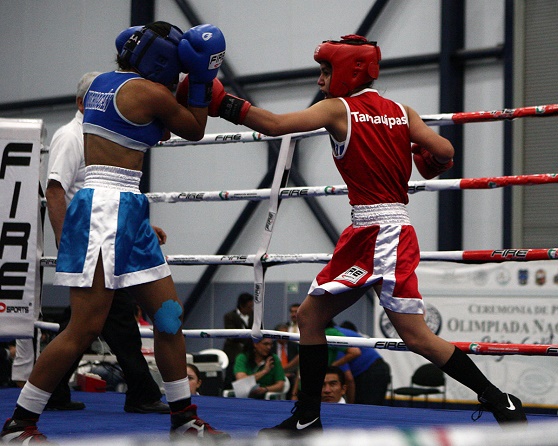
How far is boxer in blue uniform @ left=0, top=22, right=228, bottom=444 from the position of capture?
2379mm

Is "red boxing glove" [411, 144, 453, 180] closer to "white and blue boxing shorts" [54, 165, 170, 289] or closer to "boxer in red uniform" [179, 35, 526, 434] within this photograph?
"boxer in red uniform" [179, 35, 526, 434]

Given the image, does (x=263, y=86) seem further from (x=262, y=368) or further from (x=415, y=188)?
(x=415, y=188)

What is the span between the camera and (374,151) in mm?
2566

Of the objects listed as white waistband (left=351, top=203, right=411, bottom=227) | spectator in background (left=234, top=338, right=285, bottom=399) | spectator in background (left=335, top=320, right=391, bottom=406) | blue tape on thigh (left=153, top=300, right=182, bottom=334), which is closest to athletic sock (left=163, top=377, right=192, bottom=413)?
blue tape on thigh (left=153, top=300, right=182, bottom=334)

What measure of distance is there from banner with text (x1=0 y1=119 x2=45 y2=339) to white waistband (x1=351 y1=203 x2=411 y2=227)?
5.81ft

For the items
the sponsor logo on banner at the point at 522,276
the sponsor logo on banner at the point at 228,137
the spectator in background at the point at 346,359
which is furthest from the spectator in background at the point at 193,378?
the sponsor logo on banner at the point at 522,276

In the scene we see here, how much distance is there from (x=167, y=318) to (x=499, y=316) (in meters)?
4.94

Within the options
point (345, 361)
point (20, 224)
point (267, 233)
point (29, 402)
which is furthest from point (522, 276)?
point (29, 402)

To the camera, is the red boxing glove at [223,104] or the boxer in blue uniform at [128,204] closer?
the boxer in blue uniform at [128,204]

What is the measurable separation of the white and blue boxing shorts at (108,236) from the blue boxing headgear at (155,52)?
29 centimetres

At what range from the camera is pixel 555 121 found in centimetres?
815

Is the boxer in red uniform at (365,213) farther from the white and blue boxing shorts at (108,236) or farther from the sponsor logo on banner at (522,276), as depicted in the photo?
the sponsor logo on banner at (522,276)

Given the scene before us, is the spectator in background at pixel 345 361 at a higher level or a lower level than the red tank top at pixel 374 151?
lower

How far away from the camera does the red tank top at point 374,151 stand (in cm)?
256
